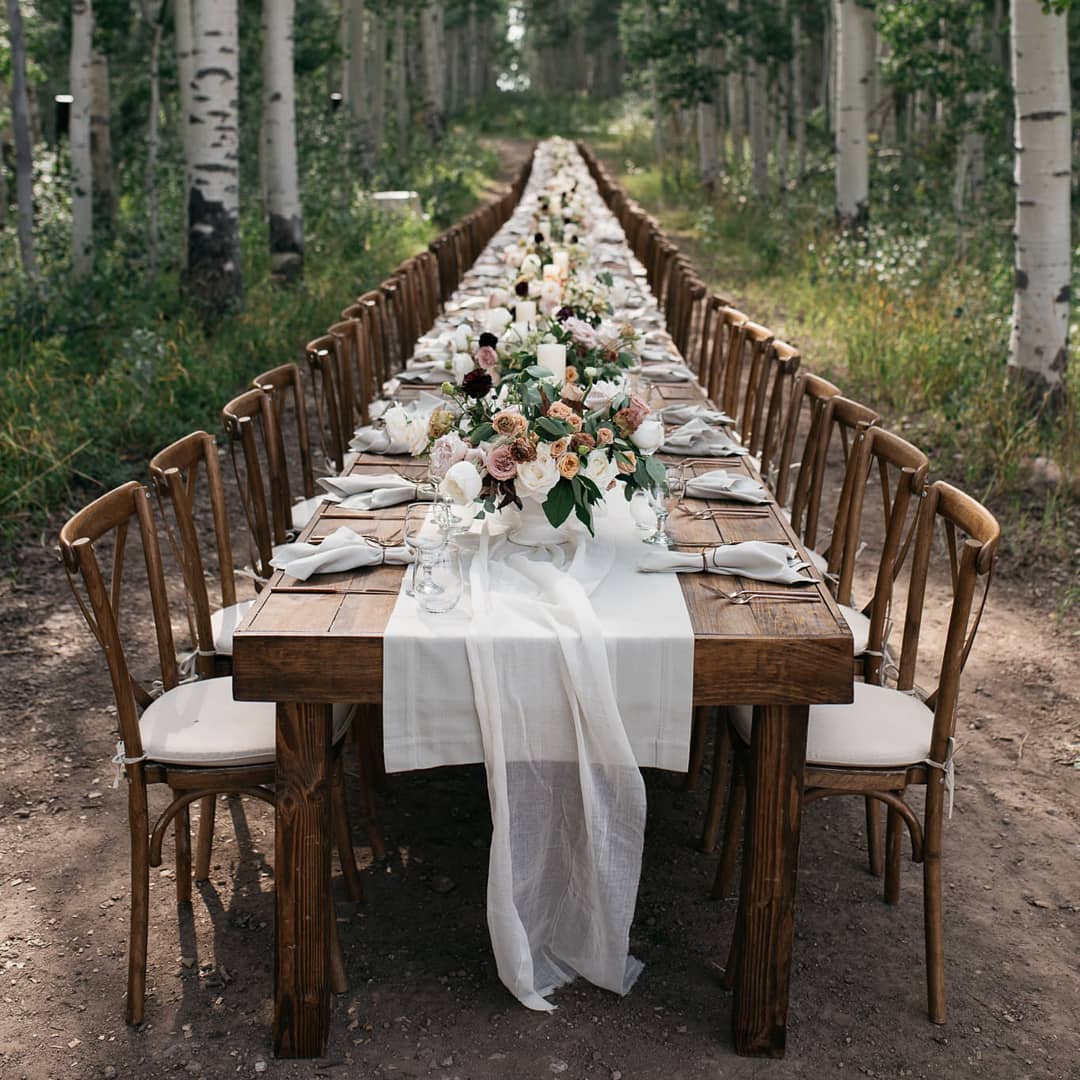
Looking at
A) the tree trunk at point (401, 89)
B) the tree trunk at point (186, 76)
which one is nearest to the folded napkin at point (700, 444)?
the tree trunk at point (186, 76)

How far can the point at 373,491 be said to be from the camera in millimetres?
3730

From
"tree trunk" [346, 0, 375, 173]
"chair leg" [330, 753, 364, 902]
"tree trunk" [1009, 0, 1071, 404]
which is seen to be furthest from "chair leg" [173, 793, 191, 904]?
"tree trunk" [346, 0, 375, 173]

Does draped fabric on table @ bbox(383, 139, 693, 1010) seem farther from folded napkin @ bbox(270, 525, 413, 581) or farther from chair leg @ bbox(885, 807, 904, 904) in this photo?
chair leg @ bbox(885, 807, 904, 904)

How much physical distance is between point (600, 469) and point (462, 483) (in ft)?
1.06

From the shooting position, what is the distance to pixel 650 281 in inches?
482

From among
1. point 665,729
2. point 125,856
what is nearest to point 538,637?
point 665,729

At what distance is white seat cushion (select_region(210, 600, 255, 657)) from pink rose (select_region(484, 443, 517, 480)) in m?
0.93

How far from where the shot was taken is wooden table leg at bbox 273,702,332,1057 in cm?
280

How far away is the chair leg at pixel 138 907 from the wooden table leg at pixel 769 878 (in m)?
1.33

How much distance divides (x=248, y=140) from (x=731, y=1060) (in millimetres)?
18671

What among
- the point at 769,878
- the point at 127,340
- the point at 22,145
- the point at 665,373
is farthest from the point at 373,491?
the point at 22,145

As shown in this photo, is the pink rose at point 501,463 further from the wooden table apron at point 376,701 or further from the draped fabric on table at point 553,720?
the wooden table apron at point 376,701

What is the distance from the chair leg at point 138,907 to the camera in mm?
3025

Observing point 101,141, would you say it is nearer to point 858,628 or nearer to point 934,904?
point 858,628
